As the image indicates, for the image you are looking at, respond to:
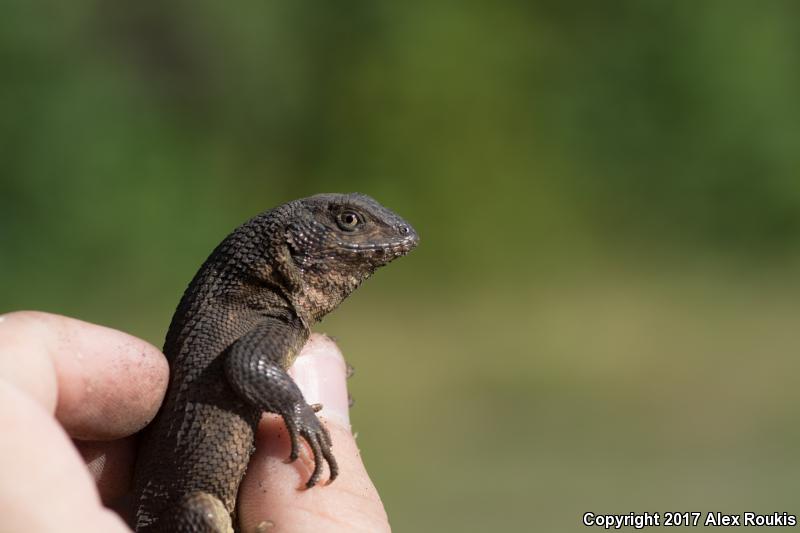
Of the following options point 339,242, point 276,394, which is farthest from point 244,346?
point 339,242

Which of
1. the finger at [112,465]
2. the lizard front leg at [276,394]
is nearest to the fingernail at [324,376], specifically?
the lizard front leg at [276,394]

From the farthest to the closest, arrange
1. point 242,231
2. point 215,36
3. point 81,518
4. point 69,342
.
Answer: point 215,36, point 242,231, point 69,342, point 81,518

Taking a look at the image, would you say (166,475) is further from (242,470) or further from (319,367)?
(319,367)

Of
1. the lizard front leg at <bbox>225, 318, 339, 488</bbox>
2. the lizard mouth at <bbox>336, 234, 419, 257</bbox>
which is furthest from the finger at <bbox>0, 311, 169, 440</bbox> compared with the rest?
the lizard mouth at <bbox>336, 234, 419, 257</bbox>

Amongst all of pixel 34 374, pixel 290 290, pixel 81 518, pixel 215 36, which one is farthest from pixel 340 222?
pixel 215 36

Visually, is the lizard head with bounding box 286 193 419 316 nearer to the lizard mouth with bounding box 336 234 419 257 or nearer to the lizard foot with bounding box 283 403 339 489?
the lizard mouth with bounding box 336 234 419 257

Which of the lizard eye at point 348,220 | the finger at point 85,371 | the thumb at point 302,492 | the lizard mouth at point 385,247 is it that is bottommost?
the thumb at point 302,492

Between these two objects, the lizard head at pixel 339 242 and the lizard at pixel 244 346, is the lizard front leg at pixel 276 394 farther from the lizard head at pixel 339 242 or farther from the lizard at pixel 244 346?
the lizard head at pixel 339 242
